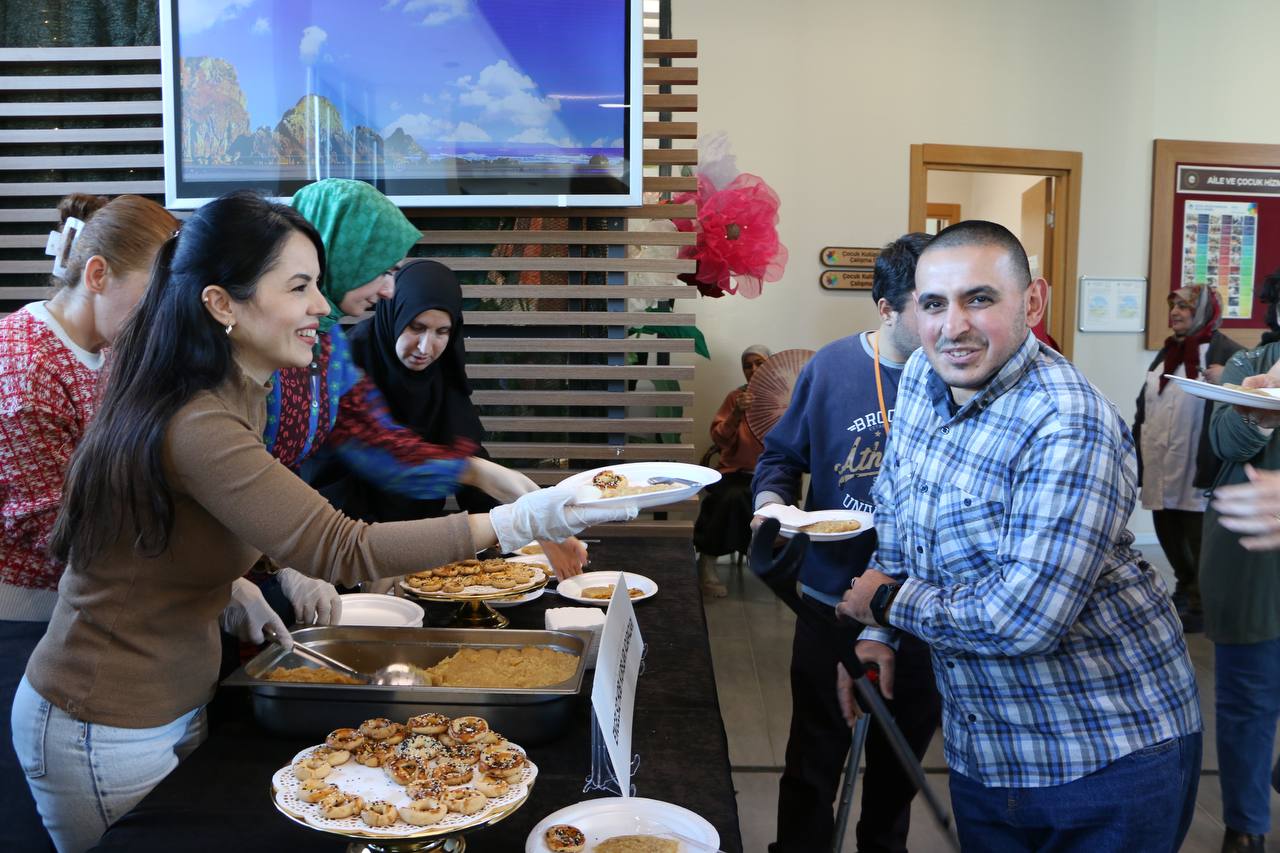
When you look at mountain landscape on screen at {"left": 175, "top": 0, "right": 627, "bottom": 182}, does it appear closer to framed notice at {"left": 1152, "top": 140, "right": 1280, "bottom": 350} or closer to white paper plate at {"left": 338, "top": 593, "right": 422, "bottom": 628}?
white paper plate at {"left": 338, "top": 593, "right": 422, "bottom": 628}

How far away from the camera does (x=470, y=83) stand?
321cm

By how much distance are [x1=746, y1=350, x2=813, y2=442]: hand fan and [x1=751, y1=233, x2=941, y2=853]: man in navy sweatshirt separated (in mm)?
1738

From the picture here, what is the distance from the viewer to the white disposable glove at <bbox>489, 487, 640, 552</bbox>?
143cm

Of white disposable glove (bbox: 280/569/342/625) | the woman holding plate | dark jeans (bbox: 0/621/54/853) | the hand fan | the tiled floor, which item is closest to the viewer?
dark jeans (bbox: 0/621/54/853)

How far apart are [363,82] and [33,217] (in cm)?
130

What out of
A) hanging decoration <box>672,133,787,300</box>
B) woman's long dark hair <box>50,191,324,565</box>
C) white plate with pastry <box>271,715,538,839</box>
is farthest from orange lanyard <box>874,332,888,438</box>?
hanging decoration <box>672,133,787,300</box>

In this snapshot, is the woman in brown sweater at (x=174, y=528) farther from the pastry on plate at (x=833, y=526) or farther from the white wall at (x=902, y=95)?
→ the white wall at (x=902, y=95)

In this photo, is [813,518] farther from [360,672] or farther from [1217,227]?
[1217,227]

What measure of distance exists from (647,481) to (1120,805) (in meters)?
0.91

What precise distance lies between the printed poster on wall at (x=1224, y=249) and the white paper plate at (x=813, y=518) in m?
5.19

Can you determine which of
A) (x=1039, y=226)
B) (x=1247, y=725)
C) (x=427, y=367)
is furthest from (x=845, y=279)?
(x=427, y=367)

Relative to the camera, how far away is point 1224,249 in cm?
612

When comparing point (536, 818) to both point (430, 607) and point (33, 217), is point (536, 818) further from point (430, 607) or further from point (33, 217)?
point (33, 217)

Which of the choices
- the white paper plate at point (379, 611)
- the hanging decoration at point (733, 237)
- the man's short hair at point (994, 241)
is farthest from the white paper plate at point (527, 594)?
the hanging decoration at point (733, 237)
